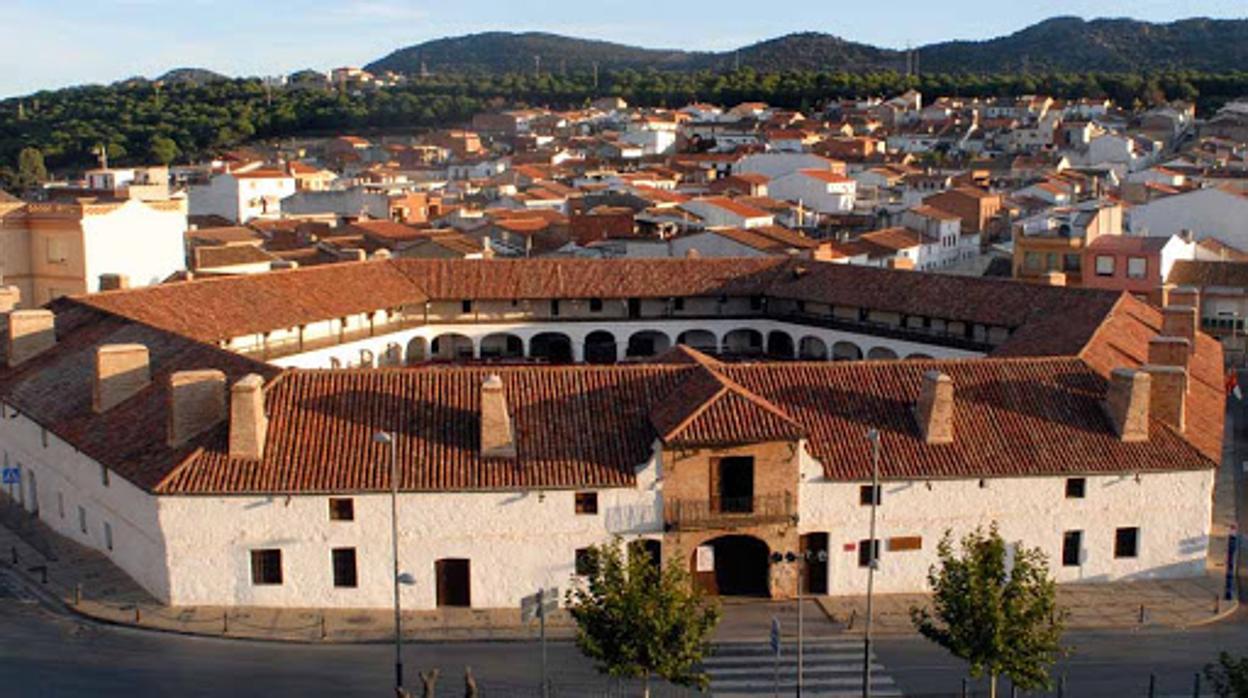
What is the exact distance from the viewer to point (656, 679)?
32062 millimetres

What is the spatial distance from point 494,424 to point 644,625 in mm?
9771

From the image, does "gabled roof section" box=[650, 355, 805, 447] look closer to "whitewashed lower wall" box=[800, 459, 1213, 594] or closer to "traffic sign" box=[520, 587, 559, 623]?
"whitewashed lower wall" box=[800, 459, 1213, 594]

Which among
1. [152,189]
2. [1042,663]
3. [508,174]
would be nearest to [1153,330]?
[1042,663]

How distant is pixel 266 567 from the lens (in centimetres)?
3603

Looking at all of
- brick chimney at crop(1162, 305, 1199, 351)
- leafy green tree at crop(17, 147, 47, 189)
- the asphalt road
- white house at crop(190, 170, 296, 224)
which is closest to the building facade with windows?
the asphalt road

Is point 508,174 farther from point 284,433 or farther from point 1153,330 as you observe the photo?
point 284,433

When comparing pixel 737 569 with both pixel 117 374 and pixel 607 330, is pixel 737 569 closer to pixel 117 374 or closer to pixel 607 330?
pixel 117 374

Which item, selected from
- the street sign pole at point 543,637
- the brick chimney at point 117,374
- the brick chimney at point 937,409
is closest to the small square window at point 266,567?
the brick chimney at point 117,374

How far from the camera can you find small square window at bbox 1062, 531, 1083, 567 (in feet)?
125

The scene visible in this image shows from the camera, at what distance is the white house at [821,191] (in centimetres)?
11225

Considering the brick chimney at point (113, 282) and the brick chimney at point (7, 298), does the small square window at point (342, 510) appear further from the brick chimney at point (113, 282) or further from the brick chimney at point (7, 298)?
the brick chimney at point (113, 282)

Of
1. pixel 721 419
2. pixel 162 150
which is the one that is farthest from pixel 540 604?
pixel 162 150

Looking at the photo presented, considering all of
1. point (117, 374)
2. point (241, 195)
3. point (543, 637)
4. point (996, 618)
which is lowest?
point (543, 637)

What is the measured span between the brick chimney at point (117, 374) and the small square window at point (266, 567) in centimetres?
834
